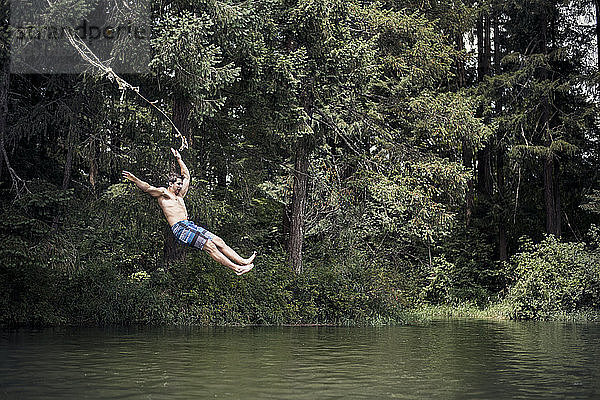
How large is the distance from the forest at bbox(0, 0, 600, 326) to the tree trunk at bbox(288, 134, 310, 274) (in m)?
0.07

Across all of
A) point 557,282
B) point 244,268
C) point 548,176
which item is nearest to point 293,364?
point 244,268

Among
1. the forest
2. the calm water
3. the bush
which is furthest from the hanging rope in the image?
the bush

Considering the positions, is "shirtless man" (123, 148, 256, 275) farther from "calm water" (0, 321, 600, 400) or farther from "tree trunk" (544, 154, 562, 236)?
"tree trunk" (544, 154, 562, 236)

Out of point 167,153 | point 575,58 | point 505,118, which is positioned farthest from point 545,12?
point 167,153

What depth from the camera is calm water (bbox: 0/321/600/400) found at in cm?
917

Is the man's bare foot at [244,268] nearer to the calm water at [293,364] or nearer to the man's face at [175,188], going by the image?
the calm water at [293,364]

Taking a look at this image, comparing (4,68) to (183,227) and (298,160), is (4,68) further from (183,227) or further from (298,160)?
(298,160)

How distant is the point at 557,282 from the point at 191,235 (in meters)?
15.8

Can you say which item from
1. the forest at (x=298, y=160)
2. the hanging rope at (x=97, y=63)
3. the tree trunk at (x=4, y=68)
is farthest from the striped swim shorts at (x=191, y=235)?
the tree trunk at (x=4, y=68)

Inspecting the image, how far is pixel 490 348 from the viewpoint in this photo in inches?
615

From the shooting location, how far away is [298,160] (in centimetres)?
2536

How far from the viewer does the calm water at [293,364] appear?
9.17m

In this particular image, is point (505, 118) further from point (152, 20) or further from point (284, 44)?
point (152, 20)

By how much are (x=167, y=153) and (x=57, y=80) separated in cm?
353
